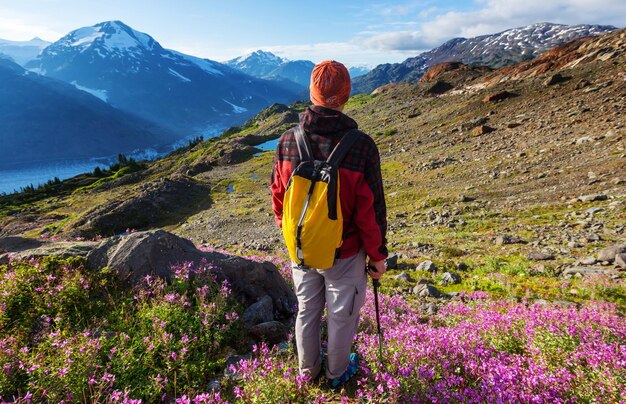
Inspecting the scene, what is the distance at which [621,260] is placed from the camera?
854 cm

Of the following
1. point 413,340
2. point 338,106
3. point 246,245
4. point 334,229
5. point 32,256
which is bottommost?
point 246,245

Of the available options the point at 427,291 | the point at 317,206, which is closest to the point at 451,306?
the point at 427,291

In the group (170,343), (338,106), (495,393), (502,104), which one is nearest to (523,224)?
(495,393)

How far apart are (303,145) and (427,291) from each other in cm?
656

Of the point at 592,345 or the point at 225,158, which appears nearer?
the point at 592,345

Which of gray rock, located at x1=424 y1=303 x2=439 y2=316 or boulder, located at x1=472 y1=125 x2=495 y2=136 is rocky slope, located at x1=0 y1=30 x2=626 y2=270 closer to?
boulder, located at x1=472 y1=125 x2=495 y2=136

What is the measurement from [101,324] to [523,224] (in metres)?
14.2

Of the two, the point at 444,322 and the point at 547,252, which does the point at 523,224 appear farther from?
the point at 444,322

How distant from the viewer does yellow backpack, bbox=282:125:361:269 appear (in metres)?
3.73

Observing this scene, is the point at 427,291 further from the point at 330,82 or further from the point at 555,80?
the point at 555,80

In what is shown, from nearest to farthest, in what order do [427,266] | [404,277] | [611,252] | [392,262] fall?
[611,252] → [404,277] → [427,266] → [392,262]

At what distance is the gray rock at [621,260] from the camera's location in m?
8.47

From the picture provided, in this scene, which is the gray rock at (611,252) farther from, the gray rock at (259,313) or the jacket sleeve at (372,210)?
the gray rock at (259,313)

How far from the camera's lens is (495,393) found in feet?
12.7
